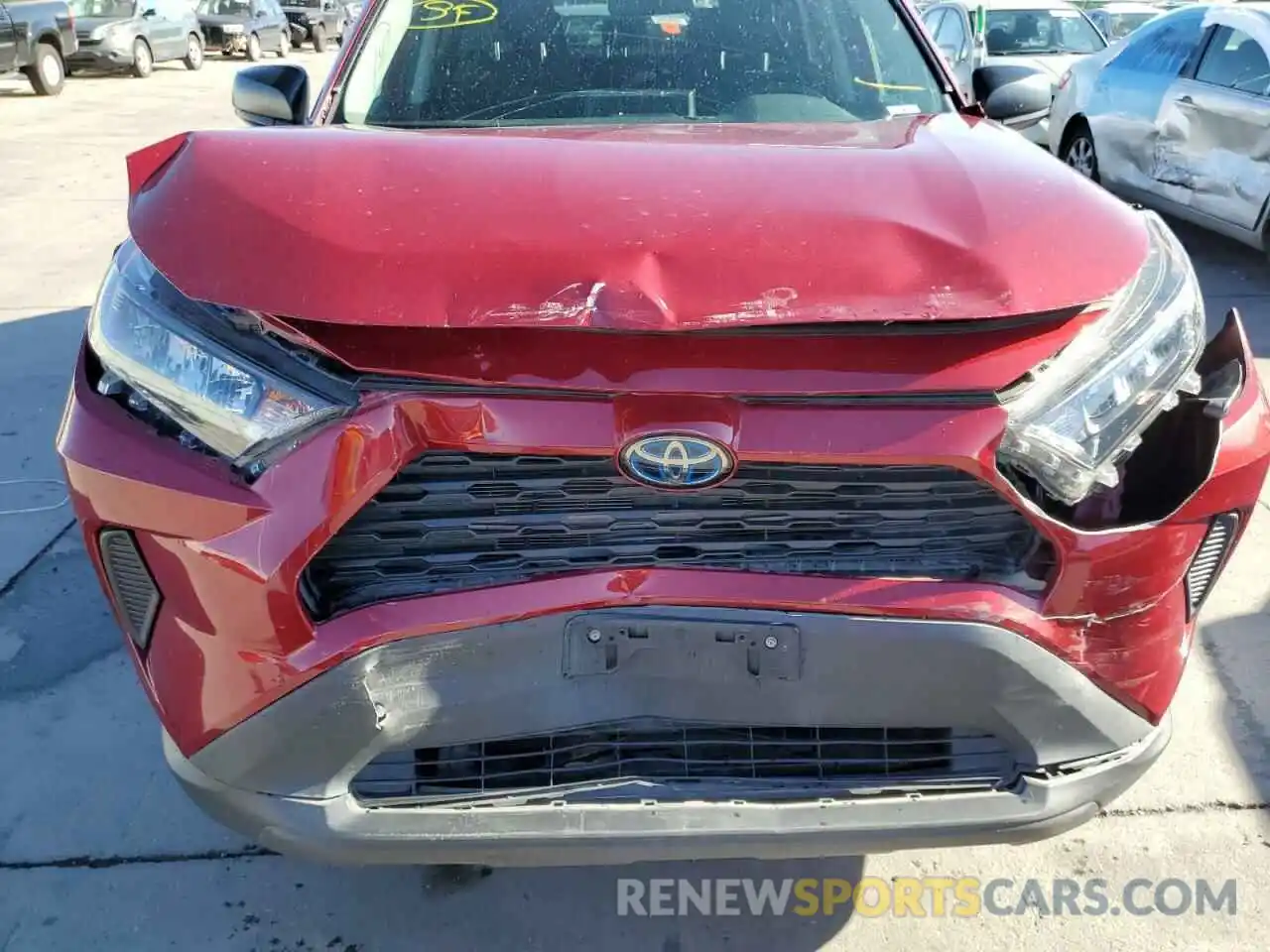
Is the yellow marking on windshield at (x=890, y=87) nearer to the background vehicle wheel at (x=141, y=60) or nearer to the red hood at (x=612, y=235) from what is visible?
the red hood at (x=612, y=235)

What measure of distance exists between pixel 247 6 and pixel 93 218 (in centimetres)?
1896

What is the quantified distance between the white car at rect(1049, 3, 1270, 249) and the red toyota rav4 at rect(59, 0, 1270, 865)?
516 cm

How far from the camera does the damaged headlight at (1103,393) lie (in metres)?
1.59

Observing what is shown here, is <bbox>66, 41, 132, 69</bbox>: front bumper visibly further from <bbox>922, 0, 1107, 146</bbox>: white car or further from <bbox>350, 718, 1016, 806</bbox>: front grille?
<bbox>350, 718, 1016, 806</bbox>: front grille

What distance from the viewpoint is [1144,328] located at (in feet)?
5.59

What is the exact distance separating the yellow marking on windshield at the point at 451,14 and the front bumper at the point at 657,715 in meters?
2.00

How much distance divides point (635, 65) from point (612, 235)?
1.44 meters

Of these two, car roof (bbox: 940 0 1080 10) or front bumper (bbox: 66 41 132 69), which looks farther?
front bumper (bbox: 66 41 132 69)

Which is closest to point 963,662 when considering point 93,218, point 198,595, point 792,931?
point 792,931

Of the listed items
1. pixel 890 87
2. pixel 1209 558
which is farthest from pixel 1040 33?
pixel 1209 558

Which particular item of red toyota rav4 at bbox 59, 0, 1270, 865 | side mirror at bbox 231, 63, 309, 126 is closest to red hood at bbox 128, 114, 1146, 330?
red toyota rav4 at bbox 59, 0, 1270, 865

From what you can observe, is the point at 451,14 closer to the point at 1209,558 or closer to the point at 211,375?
the point at 211,375

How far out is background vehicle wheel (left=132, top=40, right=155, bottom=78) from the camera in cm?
1931

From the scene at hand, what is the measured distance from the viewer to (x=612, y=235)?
5.25 feet
